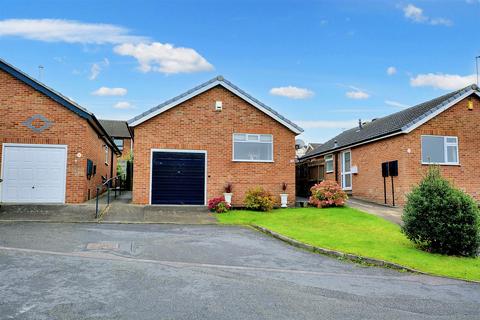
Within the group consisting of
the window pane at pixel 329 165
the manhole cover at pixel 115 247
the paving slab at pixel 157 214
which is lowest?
the manhole cover at pixel 115 247

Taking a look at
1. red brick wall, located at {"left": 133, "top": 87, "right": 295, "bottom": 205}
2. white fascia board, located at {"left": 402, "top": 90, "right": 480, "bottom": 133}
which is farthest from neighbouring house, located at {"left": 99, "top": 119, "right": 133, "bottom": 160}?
white fascia board, located at {"left": 402, "top": 90, "right": 480, "bottom": 133}

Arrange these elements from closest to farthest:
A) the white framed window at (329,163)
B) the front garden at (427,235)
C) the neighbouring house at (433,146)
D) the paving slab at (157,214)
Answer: the front garden at (427,235) → the paving slab at (157,214) → the neighbouring house at (433,146) → the white framed window at (329,163)

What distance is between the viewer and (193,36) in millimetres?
18141

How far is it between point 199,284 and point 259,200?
10930 mm

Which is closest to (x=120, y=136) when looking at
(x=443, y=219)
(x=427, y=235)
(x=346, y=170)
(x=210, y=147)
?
(x=346, y=170)

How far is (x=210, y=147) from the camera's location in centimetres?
1798

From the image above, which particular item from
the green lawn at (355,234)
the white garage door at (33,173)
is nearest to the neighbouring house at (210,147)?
the green lawn at (355,234)

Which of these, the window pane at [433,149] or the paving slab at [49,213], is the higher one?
the window pane at [433,149]

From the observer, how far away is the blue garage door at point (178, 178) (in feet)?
57.4

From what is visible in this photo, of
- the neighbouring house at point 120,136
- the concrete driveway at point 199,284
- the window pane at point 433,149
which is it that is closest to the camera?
the concrete driveway at point 199,284

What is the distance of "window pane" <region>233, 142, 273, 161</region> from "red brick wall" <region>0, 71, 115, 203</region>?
6576mm

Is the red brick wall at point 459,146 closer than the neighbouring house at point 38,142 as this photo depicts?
No

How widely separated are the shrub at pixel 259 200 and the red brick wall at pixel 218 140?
2.65 ft

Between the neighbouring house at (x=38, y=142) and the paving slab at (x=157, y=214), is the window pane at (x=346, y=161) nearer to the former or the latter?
the paving slab at (x=157, y=214)
